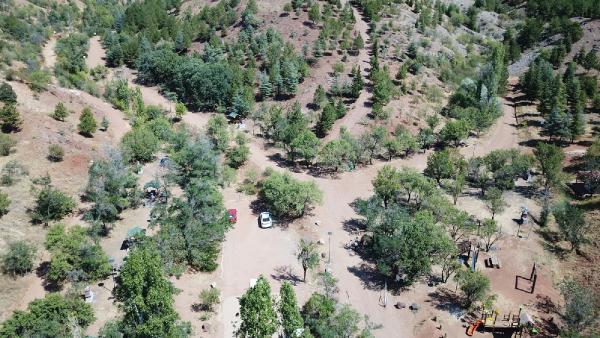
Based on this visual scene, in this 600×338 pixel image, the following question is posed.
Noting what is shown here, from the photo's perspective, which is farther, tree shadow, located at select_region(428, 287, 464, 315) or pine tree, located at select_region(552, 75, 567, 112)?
pine tree, located at select_region(552, 75, 567, 112)

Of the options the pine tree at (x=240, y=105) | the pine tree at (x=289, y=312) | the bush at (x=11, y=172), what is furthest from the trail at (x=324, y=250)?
the bush at (x=11, y=172)

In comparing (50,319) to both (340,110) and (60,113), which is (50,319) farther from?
(340,110)

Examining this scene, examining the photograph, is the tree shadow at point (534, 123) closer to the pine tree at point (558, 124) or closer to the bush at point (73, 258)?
the pine tree at point (558, 124)

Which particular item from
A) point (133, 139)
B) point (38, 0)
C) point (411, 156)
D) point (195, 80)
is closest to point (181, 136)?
point (133, 139)

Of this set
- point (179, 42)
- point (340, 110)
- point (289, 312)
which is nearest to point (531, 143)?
point (340, 110)

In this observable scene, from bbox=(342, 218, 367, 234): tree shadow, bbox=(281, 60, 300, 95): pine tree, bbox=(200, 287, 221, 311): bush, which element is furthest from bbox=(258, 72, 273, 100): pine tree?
bbox=(200, 287, 221, 311): bush

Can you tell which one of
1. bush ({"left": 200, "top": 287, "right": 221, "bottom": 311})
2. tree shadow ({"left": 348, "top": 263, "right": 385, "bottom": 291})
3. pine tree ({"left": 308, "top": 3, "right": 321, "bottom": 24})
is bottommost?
tree shadow ({"left": 348, "top": 263, "right": 385, "bottom": 291})

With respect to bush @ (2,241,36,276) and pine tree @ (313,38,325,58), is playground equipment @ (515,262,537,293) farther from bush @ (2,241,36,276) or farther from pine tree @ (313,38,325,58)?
pine tree @ (313,38,325,58)
